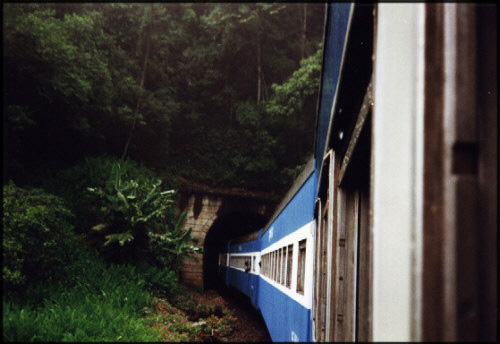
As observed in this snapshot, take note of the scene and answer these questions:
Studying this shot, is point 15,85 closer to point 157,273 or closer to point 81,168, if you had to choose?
point 81,168

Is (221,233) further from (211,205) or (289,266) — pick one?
(289,266)

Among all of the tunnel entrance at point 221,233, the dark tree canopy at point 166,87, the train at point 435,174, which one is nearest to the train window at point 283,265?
the train at point 435,174

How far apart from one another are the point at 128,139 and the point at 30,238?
10722mm

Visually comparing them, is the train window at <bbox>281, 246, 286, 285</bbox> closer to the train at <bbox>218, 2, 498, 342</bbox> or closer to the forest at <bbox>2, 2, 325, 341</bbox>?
the forest at <bbox>2, 2, 325, 341</bbox>

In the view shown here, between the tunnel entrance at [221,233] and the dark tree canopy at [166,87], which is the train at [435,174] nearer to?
the dark tree canopy at [166,87]

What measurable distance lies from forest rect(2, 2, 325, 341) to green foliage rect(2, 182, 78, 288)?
27mm

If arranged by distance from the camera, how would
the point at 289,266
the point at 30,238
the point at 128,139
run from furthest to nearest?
1. the point at 128,139
2. the point at 30,238
3. the point at 289,266

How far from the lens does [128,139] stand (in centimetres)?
1794

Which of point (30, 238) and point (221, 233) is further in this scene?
point (221, 233)

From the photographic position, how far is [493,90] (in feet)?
3.69

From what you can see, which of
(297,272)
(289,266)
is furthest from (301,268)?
(289,266)

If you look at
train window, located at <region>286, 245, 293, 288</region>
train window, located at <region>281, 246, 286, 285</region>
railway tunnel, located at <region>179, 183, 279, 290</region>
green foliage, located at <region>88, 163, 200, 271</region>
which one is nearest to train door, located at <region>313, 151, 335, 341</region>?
train window, located at <region>286, 245, 293, 288</region>

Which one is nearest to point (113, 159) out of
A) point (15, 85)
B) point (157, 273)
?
point (15, 85)

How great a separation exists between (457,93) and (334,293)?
1511mm
